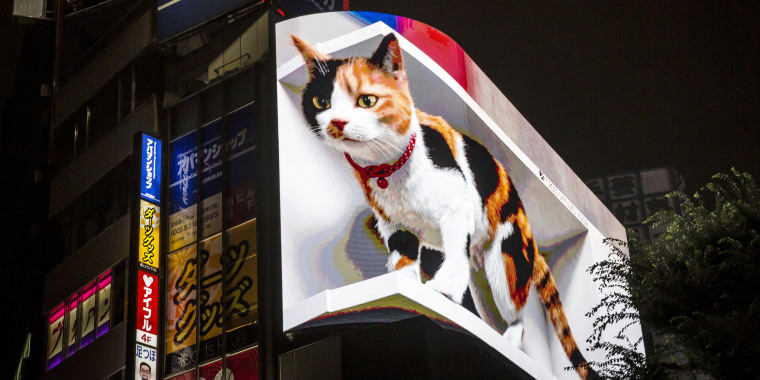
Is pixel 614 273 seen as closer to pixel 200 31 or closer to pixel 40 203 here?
pixel 200 31

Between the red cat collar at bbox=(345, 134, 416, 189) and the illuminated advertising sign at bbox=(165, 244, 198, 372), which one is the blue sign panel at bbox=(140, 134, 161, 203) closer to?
the illuminated advertising sign at bbox=(165, 244, 198, 372)

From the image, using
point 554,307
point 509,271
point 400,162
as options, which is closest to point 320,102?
point 400,162

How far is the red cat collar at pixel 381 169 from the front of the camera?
20562 millimetres

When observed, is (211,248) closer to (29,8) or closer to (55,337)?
(55,337)

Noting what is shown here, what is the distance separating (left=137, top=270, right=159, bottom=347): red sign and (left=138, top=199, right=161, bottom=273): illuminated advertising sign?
322mm

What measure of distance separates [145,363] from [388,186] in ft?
24.9

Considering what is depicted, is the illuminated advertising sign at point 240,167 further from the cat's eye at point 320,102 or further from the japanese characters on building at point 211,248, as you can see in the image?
the cat's eye at point 320,102

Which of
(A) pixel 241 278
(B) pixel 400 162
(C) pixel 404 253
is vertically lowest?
(A) pixel 241 278

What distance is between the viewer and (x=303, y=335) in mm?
19359

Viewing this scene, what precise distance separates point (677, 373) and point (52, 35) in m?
32.1

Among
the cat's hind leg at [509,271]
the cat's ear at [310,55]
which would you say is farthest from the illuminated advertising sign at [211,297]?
the cat's hind leg at [509,271]

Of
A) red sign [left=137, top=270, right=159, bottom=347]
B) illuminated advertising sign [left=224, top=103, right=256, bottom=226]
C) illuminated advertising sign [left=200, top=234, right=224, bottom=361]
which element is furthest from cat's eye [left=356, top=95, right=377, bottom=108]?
red sign [left=137, top=270, right=159, bottom=347]

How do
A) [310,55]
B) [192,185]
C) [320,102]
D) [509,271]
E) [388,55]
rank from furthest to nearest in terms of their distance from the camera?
[509,271] → [192,185] → [310,55] → [388,55] → [320,102]

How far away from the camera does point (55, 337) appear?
2734 centimetres
